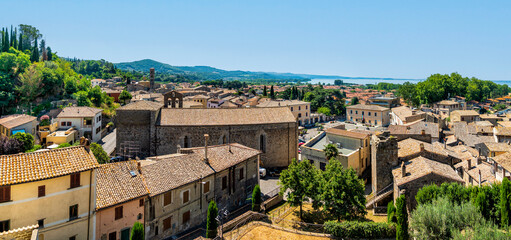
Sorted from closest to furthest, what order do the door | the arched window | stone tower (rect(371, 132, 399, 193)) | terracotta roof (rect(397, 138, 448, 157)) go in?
1. the door
2. stone tower (rect(371, 132, 399, 193))
3. terracotta roof (rect(397, 138, 448, 157))
4. the arched window

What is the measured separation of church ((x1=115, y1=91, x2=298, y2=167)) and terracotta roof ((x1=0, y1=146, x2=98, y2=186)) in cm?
1868

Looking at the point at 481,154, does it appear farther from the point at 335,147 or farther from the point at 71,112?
the point at 71,112

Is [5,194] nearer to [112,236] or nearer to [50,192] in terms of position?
[50,192]

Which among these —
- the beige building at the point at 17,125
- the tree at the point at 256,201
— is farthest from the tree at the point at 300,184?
the beige building at the point at 17,125

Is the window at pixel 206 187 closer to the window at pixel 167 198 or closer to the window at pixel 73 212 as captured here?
the window at pixel 167 198

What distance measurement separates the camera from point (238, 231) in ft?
82.2

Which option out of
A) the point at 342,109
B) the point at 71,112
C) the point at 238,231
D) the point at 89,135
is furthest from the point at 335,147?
the point at 342,109

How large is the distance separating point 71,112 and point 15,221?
43.5m

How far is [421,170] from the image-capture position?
88.6ft

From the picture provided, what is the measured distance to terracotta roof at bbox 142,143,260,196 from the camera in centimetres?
2427

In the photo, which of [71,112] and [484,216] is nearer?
[484,216]

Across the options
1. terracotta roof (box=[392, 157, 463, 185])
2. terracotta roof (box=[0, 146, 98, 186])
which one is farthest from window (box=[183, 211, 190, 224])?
terracotta roof (box=[392, 157, 463, 185])

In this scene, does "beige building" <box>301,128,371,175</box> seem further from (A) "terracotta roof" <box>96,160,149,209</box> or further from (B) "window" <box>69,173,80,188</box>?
(B) "window" <box>69,173,80,188</box>

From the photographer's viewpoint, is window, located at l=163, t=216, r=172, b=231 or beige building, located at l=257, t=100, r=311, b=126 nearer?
window, located at l=163, t=216, r=172, b=231
